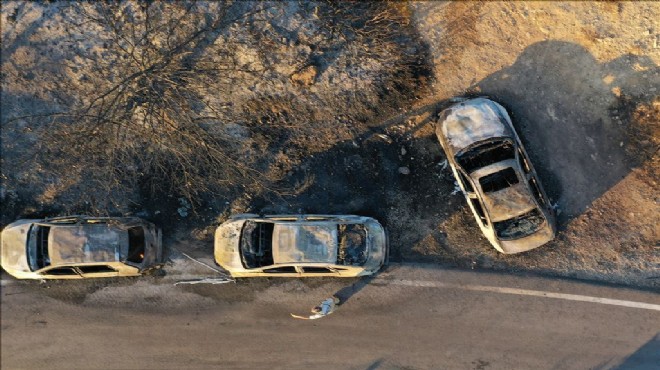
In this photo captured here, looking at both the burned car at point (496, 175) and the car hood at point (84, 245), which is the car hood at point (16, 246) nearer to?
the car hood at point (84, 245)

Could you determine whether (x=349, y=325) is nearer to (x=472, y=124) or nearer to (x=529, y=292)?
(x=529, y=292)

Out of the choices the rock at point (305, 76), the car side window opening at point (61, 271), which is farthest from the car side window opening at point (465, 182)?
the car side window opening at point (61, 271)

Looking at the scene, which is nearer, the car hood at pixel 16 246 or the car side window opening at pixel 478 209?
the car side window opening at pixel 478 209

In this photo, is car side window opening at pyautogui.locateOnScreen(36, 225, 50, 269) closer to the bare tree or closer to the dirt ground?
the dirt ground

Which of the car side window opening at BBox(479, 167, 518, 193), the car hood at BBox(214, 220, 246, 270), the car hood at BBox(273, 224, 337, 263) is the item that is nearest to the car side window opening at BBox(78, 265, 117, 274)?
the car hood at BBox(214, 220, 246, 270)

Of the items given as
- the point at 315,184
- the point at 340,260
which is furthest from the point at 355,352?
the point at 315,184

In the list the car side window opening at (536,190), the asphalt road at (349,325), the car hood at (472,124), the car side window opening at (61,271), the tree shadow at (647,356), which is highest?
the car hood at (472,124)
